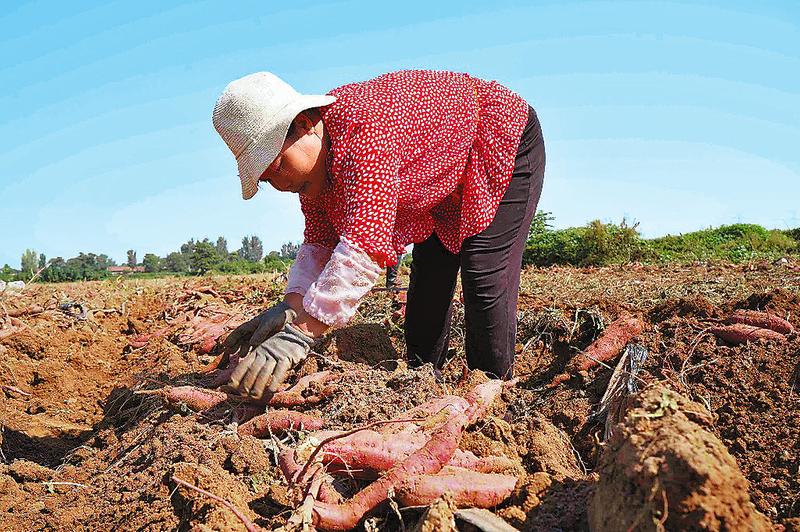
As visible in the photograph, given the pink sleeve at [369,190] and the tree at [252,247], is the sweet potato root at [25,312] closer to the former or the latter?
the pink sleeve at [369,190]

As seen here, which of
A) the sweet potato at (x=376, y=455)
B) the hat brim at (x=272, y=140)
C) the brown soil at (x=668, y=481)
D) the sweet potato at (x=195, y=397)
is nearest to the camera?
the brown soil at (x=668, y=481)

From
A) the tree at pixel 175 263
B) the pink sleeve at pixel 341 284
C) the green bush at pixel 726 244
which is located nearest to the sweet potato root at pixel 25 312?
the pink sleeve at pixel 341 284

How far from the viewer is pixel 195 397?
2873 millimetres

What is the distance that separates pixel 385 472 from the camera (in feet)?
6.62

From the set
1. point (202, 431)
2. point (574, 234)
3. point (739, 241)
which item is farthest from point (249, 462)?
point (739, 241)

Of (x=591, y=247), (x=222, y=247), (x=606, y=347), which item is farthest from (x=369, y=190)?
(x=222, y=247)

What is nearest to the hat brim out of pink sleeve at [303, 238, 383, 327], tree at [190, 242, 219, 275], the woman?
the woman

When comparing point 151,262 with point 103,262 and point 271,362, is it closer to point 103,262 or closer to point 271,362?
point 103,262

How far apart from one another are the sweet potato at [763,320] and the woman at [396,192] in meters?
1.09

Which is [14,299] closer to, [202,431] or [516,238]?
[202,431]

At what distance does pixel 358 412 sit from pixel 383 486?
57 cm

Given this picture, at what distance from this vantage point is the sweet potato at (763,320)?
319cm

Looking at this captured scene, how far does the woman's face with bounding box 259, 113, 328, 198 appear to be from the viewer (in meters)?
2.43

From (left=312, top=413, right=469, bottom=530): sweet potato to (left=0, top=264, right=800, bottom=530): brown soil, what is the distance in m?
0.07
